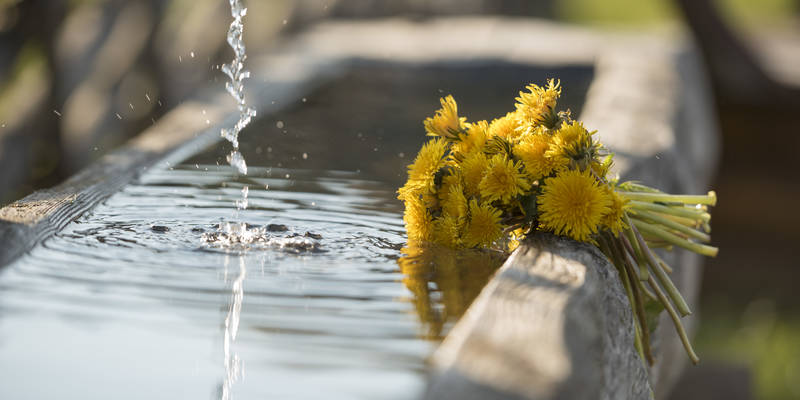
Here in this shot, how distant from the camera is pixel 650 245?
1862mm

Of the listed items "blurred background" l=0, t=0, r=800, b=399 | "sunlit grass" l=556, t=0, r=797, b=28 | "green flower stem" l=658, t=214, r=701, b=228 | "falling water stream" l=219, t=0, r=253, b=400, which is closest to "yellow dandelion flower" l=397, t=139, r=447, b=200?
"falling water stream" l=219, t=0, r=253, b=400

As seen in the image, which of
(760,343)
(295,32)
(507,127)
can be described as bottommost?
(760,343)

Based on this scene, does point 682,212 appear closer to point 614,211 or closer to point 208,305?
point 614,211

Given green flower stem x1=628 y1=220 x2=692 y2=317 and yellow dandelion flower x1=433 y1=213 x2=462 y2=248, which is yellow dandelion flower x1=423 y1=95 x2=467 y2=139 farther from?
green flower stem x1=628 y1=220 x2=692 y2=317

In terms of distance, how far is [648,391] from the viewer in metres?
1.57

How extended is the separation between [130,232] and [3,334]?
0.60 meters

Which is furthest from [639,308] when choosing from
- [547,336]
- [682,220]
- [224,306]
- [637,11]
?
[637,11]

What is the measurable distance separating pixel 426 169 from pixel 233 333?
59 cm

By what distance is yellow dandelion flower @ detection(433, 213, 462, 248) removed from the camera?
1668 millimetres

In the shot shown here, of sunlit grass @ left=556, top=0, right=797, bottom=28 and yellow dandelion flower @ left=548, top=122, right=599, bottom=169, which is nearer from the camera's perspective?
yellow dandelion flower @ left=548, top=122, right=599, bottom=169

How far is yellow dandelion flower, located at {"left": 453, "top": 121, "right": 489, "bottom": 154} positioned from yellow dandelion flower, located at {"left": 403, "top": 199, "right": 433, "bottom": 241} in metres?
0.12

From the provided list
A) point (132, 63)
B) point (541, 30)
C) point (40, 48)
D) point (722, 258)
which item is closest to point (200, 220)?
point (40, 48)

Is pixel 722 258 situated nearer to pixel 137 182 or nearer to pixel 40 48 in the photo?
pixel 40 48

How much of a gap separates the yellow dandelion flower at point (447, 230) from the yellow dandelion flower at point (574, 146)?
22 centimetres
